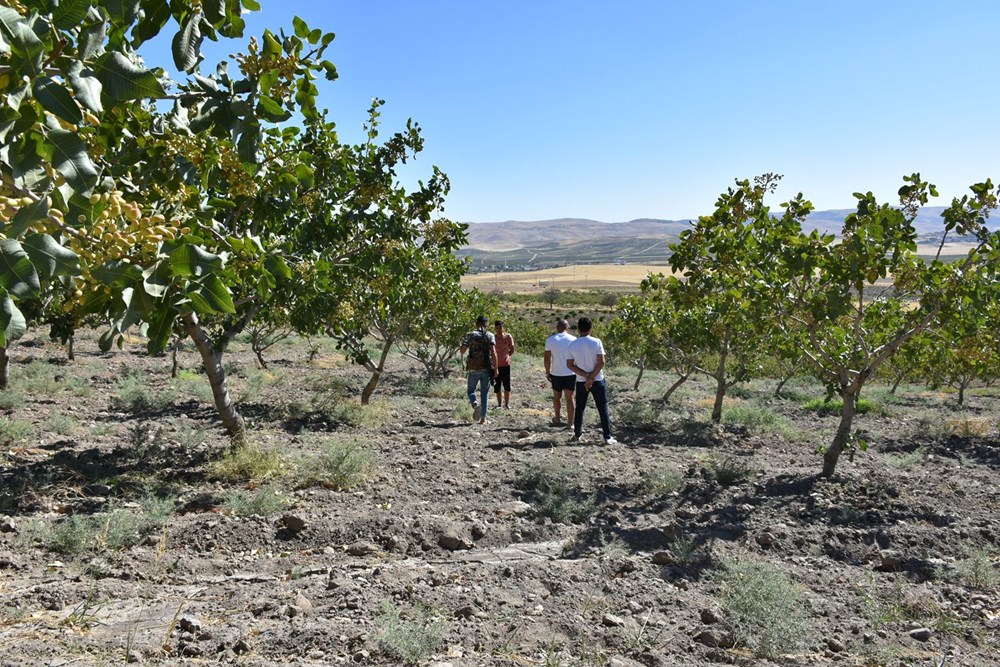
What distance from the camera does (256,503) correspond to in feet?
18.5

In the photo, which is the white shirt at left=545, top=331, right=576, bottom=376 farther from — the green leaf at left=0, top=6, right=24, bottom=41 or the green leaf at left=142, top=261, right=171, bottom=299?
the green leaf at left=0, top=6, right=24, bottom=41

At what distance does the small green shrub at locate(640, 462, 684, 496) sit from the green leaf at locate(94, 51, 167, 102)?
19.2 feet

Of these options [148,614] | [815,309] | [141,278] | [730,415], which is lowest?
[730,415]

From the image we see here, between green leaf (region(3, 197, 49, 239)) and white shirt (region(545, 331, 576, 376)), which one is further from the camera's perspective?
white shirt (region(545, 331, 576, 376))

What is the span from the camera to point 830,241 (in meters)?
6.70

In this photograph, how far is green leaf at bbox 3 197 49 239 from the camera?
210 centimetres

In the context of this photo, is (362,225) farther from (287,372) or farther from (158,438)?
(287,372)

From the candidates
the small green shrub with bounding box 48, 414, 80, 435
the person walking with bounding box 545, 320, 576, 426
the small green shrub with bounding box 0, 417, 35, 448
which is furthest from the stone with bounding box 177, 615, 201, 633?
the person walking with bounding box 545, 320, 576, 426

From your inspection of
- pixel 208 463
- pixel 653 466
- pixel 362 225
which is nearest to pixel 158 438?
pixel 208 463

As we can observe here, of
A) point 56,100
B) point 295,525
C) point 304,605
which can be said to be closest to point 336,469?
point 295,525

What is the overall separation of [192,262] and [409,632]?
227 cm

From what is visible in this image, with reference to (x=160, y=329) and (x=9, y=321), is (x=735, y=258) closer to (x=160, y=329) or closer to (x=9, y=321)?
(x=160, y=329)

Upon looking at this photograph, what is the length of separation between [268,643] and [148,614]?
2.72ft

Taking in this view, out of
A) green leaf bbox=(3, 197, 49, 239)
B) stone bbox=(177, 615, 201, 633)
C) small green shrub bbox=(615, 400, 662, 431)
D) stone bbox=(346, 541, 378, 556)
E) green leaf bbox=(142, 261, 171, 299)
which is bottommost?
small green shrub bbox=(615, 400, 662, 431)
